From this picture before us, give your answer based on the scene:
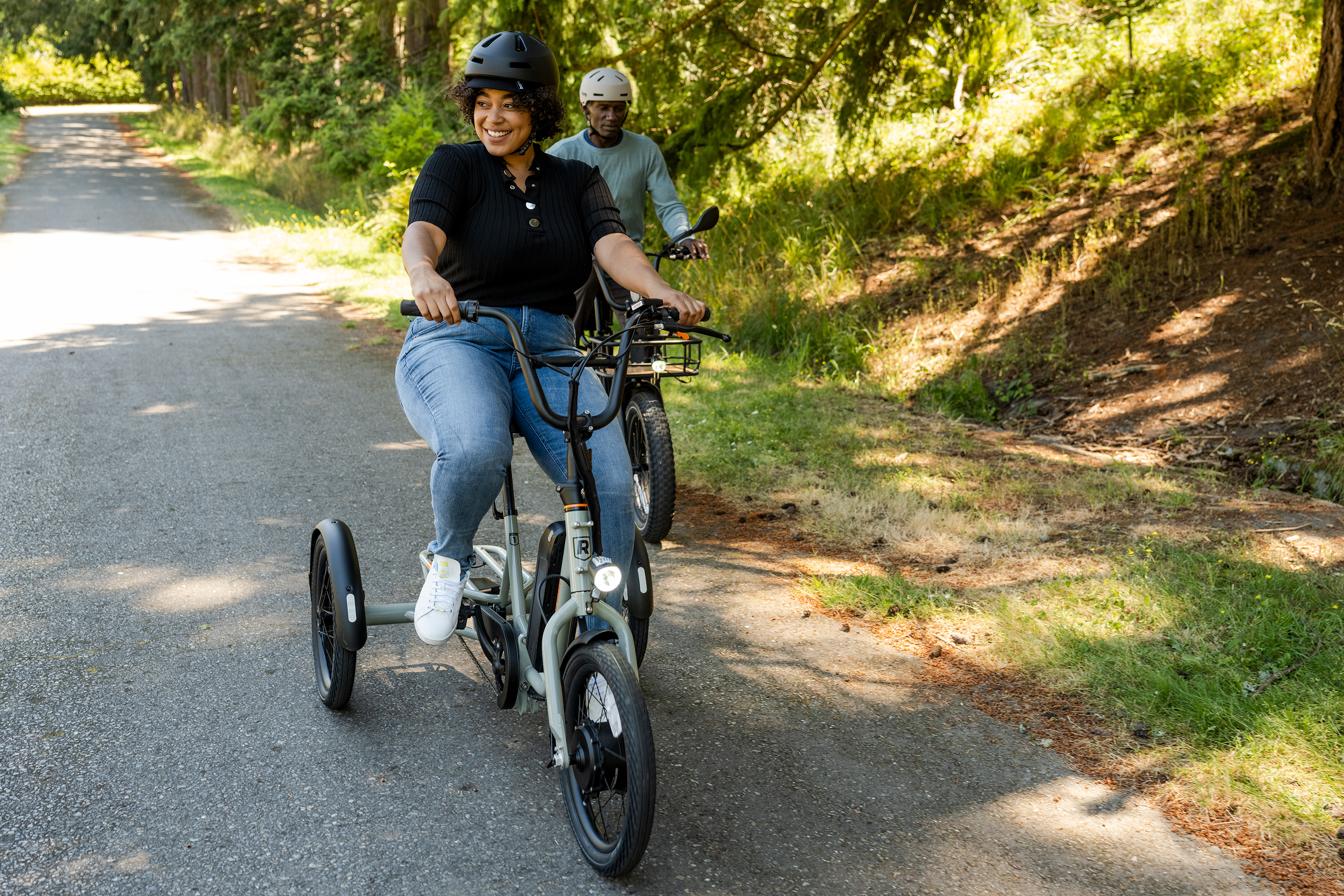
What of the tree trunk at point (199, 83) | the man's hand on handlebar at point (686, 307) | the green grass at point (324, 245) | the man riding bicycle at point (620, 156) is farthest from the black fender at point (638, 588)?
the tree trunk at point (199, 83)

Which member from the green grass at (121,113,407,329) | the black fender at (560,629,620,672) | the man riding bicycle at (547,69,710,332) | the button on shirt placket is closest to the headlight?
the black fender at (560,629,620,672)

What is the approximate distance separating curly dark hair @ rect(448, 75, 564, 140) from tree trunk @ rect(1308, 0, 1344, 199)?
7.13m

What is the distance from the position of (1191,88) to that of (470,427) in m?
10.1

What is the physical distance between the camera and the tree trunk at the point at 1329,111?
310 inches

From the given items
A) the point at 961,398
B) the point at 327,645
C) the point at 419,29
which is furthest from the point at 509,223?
the point at 419,29

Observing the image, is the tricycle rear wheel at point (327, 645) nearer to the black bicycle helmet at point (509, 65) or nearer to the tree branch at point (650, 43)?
the black bicycle helmet at point (509, 65)

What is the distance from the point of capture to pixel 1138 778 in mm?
3293

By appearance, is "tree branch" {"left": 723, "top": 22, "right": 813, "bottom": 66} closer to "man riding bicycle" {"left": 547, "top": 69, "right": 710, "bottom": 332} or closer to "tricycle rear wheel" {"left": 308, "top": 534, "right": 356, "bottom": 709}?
"man riding bicycle" {"left": 547, "top": 69, "right": 710, "bottom": 332}

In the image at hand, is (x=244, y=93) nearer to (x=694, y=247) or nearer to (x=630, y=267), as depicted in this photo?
(x=694, y=247)

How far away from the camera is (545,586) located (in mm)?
3117

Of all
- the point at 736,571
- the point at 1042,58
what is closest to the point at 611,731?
the point at 736,571

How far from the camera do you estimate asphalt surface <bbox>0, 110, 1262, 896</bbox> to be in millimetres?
2814

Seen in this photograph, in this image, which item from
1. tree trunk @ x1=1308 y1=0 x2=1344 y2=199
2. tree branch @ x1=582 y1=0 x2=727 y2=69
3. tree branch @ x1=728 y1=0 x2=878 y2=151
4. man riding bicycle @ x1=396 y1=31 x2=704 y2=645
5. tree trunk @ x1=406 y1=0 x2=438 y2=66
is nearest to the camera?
man riding bicycle @ x1=396 y1=31 x2=704 y2=645

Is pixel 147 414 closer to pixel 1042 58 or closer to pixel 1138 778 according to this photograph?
pixel 1138 778
